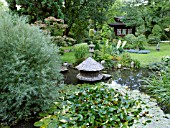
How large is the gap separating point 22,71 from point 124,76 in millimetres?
4784

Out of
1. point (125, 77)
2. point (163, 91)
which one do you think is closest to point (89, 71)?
point (125, 77)

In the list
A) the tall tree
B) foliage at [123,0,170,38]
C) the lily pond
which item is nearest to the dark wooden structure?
foliage at [123,0,170,38]

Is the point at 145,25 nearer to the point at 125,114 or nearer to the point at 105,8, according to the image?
the point at 105,8

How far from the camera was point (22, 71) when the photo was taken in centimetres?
349

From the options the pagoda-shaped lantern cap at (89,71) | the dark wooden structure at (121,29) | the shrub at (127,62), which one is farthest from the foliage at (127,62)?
the dark wooden structure at (121,29)

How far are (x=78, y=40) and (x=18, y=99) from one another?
9924mm

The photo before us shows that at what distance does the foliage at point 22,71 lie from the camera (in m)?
3.47

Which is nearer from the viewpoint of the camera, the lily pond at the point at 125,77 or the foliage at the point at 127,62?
the lily pond at the point at 125,77

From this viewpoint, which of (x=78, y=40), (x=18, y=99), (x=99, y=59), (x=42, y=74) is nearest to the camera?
(x=18, y=99)

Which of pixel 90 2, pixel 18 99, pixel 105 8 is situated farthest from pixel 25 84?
pixel 105 8

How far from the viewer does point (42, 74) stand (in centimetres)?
367

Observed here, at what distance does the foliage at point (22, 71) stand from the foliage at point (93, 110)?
37 centimetres

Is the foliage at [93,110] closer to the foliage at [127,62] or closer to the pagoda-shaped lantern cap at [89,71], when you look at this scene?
the pagoda-shaped lantern cap at [89,71]

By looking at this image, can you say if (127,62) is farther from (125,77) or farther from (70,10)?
(70,10)
